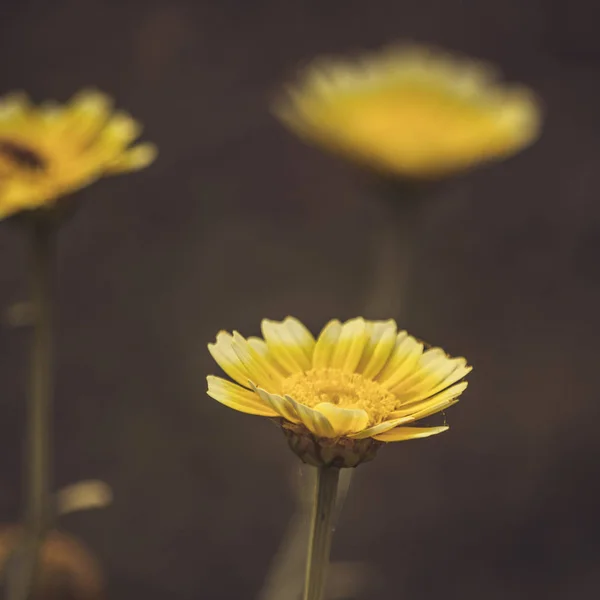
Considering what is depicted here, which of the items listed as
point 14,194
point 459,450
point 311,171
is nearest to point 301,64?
point 311,171

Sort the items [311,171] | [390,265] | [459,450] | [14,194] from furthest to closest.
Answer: [311,171], [459,450], [390,265], [14,194]

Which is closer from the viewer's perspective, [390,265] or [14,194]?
[14,194]

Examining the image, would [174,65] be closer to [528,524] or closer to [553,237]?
[553,237]

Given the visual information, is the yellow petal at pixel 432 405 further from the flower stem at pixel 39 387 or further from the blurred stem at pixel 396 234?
the blurred stem at pixel 396 234

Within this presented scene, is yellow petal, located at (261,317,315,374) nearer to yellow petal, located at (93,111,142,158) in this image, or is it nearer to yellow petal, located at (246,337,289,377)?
yellow petal, located at (246,337,289,377)

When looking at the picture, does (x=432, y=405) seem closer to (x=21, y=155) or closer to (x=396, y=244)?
(x=21, y=155)

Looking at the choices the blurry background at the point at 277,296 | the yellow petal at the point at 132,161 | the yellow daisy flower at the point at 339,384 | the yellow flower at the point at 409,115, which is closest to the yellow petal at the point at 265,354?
the yellow daisy flower at the point at 339,384

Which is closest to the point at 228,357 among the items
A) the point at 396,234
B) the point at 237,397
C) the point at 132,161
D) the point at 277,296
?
the point at 237,397

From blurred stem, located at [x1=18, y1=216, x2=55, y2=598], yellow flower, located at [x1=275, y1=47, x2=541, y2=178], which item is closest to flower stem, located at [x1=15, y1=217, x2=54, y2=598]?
blurred stem, located at [x1=18, y1=216, x2=55, y2=598]
